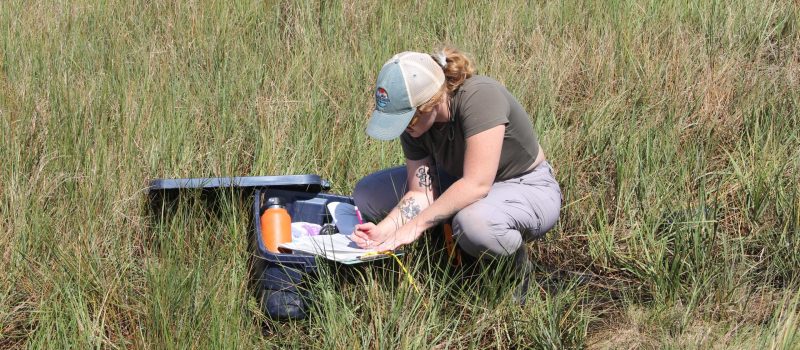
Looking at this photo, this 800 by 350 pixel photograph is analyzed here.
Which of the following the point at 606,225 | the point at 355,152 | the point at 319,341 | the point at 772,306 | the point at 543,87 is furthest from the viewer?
the point at 543,87

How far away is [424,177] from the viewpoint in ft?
11.4

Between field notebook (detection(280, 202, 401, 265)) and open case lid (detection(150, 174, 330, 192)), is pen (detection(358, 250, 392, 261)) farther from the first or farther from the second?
open case lid (detection(150, 174, 330, 192))

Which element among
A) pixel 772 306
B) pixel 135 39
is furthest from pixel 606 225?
pixel 135 39

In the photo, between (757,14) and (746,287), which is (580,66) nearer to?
(757,14)

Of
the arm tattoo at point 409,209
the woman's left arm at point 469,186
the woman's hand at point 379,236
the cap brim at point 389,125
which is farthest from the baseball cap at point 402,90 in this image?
the arm tattoo at point 409,209

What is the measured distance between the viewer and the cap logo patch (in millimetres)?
3090

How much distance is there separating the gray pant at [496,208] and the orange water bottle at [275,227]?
1.24 feet

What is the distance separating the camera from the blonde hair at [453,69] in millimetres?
3176

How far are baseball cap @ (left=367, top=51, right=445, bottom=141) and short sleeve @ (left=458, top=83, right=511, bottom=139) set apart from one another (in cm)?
12

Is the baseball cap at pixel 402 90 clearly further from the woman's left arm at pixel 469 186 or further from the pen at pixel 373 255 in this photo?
the pen at pixel 373 255

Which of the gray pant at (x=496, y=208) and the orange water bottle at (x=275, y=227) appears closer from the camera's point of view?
the gray pant at (x=496, y=208)

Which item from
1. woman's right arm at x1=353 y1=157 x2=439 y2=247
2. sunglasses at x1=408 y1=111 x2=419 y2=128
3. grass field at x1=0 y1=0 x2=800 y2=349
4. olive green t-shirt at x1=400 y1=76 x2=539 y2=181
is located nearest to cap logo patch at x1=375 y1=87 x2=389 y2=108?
sunglasses at x1=408 y1=111 x2=419 y2=128

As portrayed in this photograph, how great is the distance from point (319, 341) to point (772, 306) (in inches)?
60.5

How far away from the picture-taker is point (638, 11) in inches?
203
